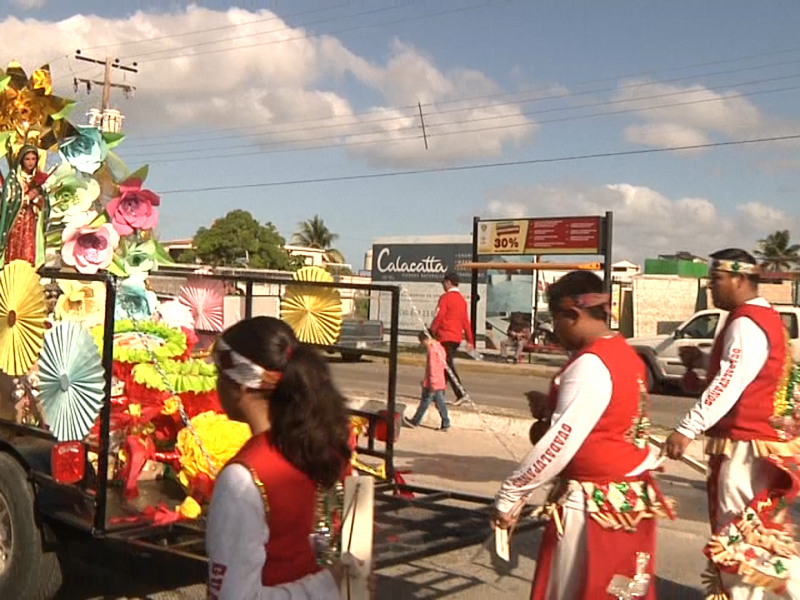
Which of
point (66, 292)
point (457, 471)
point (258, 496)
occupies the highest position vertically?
point (66, 292)

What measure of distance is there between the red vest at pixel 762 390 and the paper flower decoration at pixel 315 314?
270 cm

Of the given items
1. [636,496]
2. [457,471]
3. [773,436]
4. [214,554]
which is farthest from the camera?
[457,471]

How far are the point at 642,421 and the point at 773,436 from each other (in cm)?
142

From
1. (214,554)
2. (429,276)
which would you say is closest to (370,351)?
(214,554)

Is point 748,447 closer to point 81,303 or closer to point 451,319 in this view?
point 81,303

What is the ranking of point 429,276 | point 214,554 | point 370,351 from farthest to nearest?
point 429,276, point 370,351, point 214,554

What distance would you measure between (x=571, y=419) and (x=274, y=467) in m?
1.15

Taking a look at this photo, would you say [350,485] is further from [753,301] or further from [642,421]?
[753,301]

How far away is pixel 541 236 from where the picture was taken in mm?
29188

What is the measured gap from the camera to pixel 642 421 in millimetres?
3373

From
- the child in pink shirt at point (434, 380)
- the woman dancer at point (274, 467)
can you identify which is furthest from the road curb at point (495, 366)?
the woman dancer at point (274, 467)

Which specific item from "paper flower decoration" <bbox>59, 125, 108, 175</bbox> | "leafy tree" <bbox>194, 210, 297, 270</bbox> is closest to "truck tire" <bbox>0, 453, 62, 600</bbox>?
"paper flower decoration" <bbox>59, 125, 108, 175</bbox>

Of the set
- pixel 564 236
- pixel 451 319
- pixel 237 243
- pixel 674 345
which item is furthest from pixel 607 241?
pixel 237 243

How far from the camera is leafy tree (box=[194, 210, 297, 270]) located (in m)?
57.5
